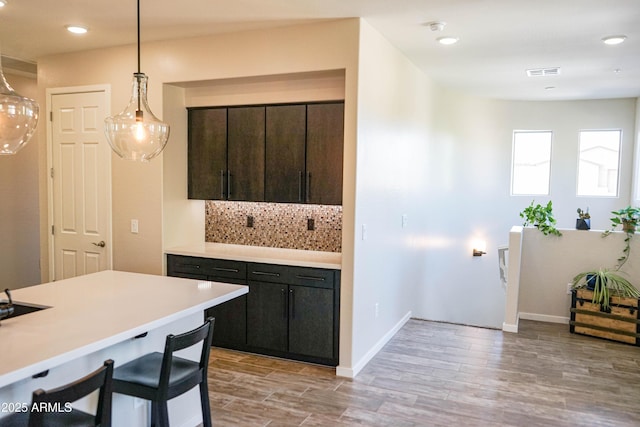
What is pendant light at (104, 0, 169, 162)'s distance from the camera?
2.86m

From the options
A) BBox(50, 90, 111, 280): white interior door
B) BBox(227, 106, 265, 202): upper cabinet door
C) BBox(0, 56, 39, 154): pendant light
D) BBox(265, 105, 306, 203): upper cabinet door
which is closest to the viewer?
BBox(0, 56, 39, 154): pendant light

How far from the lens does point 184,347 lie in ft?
7.38

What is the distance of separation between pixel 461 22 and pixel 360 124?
3.40 ft

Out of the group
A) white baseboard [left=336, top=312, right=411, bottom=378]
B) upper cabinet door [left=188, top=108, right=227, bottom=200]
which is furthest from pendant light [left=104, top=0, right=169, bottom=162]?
white baseboard [left=336, top=312, right=411, bottom=378]

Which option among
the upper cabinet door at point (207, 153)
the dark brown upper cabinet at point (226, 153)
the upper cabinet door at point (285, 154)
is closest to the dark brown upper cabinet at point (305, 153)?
the upper cabinet door at point (285, 154)

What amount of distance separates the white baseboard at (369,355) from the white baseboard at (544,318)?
1433 millimetres

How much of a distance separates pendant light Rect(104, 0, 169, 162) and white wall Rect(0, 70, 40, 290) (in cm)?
348

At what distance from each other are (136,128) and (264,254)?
1854 mm

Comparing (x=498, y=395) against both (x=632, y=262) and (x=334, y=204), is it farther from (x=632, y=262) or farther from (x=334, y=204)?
(x=632, y=262)

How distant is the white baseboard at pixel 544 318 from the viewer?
561 cm

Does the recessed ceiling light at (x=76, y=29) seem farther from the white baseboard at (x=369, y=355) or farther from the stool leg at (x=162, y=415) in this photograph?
the white baseboard at (x=369, y=355)

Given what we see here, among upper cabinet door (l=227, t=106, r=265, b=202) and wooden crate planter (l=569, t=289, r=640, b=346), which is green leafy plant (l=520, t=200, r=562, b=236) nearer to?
wooden crate planter (l=569, t=289, r=640, b=346)

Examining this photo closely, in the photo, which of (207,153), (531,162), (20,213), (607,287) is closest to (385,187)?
(207,153)

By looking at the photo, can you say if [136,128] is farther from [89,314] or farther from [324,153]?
[324,153]
